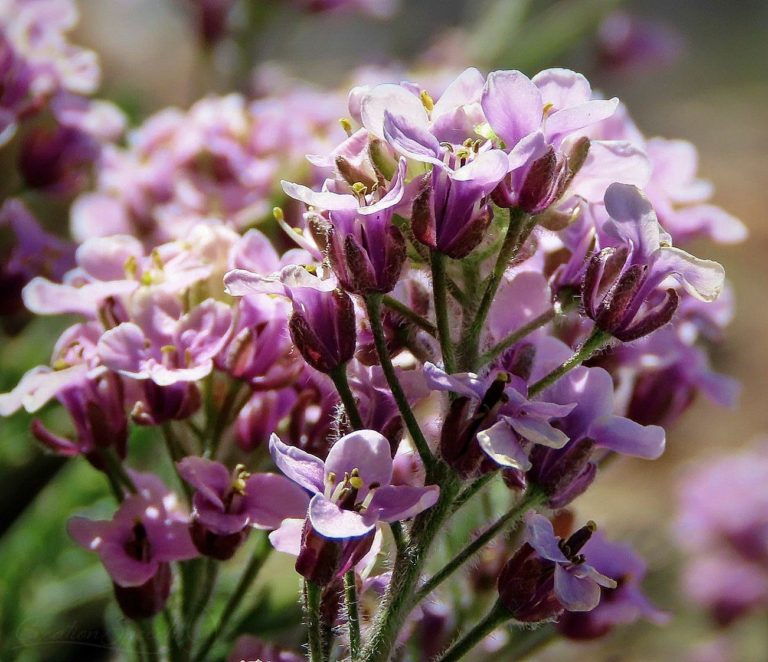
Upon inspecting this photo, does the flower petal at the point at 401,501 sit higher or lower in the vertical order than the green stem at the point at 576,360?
lower

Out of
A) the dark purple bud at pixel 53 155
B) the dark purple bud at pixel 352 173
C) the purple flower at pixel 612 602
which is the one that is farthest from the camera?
the dark purple bud at pixel 53 155

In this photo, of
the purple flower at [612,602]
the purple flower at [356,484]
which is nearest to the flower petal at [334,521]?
the purple flower at [356,484]

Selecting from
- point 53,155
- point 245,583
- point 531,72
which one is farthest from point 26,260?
point 531,72

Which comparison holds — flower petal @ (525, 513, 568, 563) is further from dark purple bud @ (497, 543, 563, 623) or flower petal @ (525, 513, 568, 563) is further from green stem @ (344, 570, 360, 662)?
green stem @ (344, 570, 360, 662)

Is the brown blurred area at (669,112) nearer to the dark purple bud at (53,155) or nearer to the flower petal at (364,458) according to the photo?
the flower petal at (364,458)

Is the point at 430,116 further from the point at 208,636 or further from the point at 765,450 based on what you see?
A: the point at 765,450

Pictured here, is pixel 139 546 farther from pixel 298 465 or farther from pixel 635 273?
pixel 635 273

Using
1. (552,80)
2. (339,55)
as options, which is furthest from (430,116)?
(339,55)
